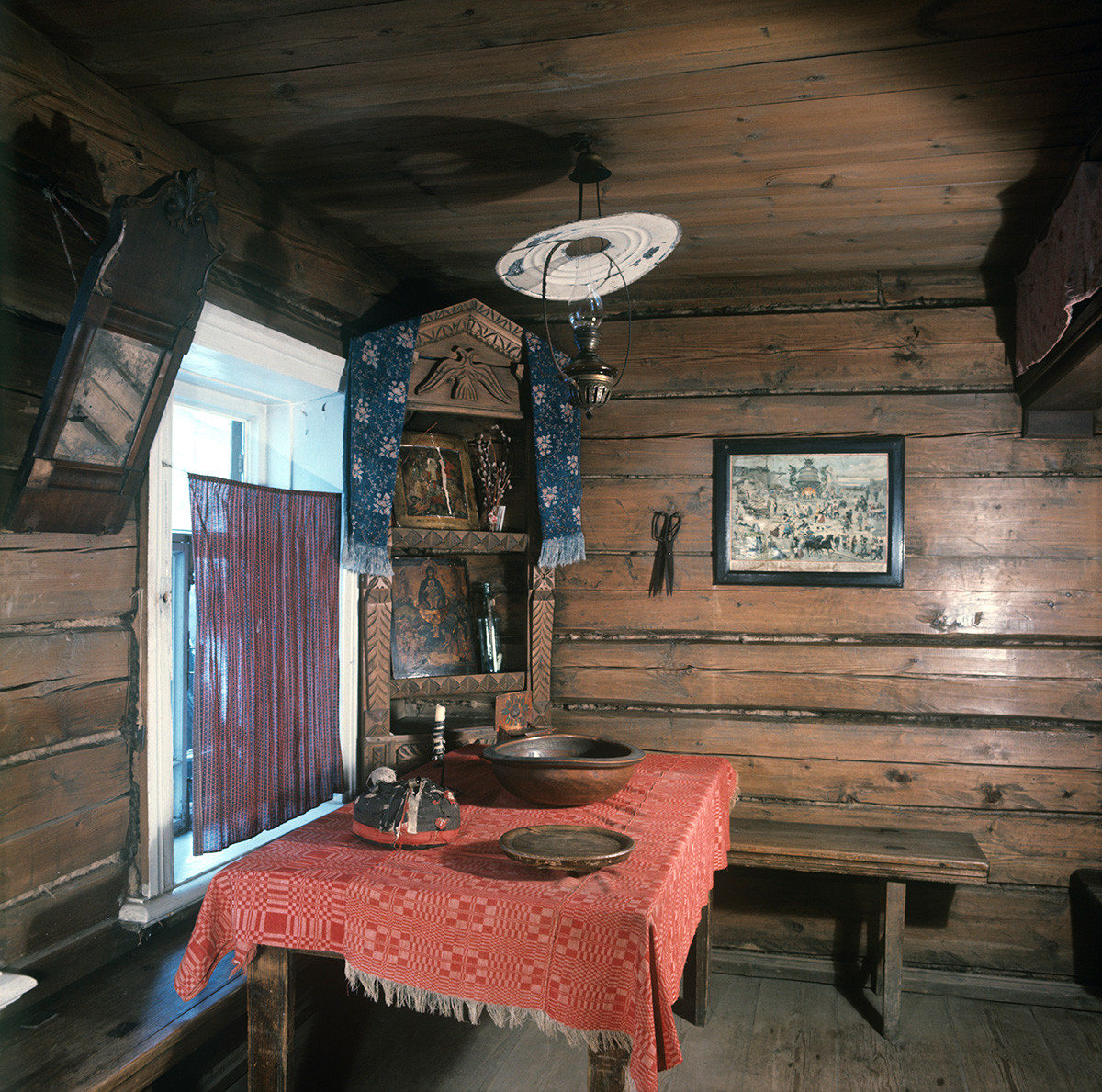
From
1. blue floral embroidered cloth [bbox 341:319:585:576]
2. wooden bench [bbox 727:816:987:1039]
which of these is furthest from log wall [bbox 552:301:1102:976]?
blue floral embroidered cloth [bbox 341:319:585:576]

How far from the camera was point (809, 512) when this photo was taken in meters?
3.41

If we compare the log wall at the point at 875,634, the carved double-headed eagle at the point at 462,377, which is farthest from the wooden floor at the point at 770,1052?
the carved double-headed eagle at the point at 462,377

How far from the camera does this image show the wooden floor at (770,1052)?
8.56 ft

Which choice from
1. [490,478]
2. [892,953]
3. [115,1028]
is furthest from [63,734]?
[892,953]

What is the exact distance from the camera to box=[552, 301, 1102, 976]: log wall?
325 centimetres

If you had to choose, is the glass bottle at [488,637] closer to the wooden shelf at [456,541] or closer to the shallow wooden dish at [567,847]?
the wooden shelf at [456,541]

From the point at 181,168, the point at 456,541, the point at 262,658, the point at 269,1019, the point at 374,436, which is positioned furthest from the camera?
the point at 456,541

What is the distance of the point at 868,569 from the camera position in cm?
337

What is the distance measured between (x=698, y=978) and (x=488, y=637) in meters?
1.41

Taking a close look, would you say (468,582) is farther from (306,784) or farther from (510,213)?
(510,213)

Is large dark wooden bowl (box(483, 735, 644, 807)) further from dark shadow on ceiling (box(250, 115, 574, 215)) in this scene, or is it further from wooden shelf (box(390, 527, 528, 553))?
dark shadow on ceiling (box(250, 115, 574, 215))

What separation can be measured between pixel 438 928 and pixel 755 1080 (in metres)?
1.53

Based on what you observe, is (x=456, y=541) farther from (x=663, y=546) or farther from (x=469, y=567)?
(x=663, y=546)

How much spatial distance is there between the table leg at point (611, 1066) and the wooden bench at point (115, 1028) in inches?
37.1
